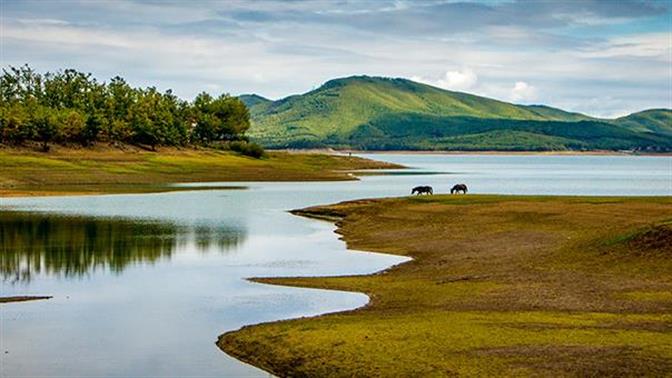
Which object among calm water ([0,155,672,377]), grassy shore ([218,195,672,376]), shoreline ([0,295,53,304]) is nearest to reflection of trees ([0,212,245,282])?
calm water ([0,155,672,377])

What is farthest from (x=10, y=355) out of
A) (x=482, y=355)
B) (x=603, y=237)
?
(x=603, y=237)

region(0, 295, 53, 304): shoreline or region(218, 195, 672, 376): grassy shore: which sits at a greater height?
region(218, 195, 672, 376): grassy shore

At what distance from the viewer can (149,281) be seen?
49.1 meters

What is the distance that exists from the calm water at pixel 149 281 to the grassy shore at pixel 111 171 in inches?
1582

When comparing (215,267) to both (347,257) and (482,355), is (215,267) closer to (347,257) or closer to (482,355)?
(347,257)

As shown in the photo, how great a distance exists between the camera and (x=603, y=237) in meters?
53.8

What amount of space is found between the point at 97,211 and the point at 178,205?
493 inches

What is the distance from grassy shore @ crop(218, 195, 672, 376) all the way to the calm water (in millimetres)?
2336

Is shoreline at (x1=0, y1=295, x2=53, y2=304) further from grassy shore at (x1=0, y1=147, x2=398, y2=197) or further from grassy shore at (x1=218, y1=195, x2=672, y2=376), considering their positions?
grassy shore at (x1=0, y1=147, x2=398, y2=197)

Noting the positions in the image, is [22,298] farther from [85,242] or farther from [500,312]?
[85,242]

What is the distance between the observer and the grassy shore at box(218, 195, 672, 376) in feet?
92.9

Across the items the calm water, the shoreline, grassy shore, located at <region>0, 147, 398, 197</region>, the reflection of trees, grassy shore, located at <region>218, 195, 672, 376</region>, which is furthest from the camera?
grassy shore, located at <region>0, 147, 398, 197</region>

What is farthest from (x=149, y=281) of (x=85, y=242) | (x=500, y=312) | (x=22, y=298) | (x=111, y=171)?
(x=111, y=171)

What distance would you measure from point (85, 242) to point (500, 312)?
39.1 metres
